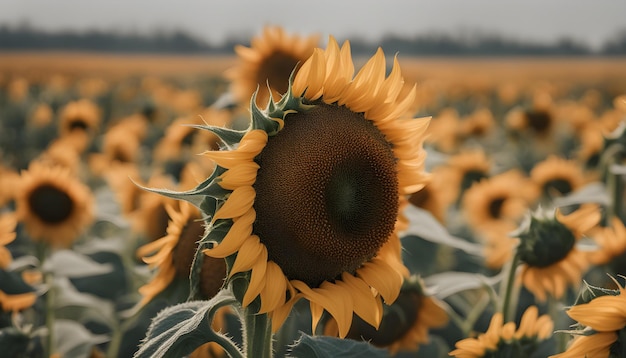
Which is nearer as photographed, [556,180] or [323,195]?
[323,195]

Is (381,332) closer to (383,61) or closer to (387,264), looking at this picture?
(387,264)

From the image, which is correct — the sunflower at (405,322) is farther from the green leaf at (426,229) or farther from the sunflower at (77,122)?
the sunflower at (77,122)

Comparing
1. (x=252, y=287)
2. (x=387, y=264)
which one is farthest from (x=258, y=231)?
(x=387, y=264)

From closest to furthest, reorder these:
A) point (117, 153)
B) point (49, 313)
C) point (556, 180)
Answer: point (49, 313) → point (556, 180) → point (117, 153)

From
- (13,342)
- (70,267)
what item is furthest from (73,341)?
(13,342)

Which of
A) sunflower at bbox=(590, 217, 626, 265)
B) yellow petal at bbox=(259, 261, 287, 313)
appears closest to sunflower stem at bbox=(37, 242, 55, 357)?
yellow petal at bbox=(259, 261, 287, 313)

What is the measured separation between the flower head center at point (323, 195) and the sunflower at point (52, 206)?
2.78 meters

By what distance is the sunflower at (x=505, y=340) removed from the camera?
6.33 ft

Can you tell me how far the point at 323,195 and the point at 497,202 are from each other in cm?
343

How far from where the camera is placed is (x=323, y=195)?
5.06 ft

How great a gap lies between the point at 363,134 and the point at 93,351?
1860 millimetres

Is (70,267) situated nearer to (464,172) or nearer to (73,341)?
(73,341)

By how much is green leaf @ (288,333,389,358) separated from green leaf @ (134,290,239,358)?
0.16 m

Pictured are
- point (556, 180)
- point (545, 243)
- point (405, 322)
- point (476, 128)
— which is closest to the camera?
point (545, 243)
